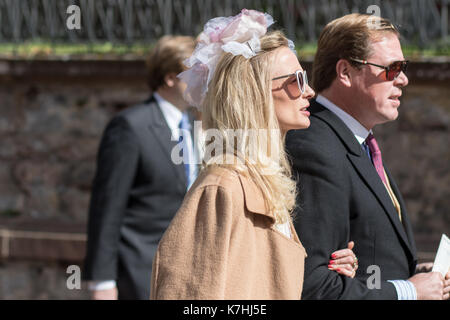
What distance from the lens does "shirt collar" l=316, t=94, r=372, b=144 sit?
10.1 ft

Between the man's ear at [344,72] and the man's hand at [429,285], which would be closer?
the man's hand at [429,285]

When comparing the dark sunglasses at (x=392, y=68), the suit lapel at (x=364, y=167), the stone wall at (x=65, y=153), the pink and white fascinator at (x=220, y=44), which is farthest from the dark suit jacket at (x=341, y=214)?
the stone wall at (x=65, y=153)

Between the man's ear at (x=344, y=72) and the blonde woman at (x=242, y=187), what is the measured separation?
411 millimetres

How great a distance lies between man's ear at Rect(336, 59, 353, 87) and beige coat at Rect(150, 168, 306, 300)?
0.86m

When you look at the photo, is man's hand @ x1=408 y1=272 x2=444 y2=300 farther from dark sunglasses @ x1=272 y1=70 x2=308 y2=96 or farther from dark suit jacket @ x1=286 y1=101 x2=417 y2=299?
dark sunglasses @ x1=272 y1=70 x2=308 y2=96

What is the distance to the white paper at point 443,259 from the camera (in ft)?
9.71

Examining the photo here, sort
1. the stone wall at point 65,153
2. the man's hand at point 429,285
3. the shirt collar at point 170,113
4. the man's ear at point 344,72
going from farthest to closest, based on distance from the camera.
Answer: the stone wall at point 65,153 < the shirt collar at point 170,113 < the man's ear at point 344,72 < the man's hand at point 429,285

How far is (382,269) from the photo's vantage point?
113 inches

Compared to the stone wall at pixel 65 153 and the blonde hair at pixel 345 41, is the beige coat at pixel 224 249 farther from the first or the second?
the stone wall at pixel 65 153

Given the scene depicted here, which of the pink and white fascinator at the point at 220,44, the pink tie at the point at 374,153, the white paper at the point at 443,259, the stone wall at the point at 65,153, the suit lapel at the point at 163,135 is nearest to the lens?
the pink and white fascinator at the point at 220,44

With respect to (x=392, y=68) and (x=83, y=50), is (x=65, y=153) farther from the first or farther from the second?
(x=392, y=68)

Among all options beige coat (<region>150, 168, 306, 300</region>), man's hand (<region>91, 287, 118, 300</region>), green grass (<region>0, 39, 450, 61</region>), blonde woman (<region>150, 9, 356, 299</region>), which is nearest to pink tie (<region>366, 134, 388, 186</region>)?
blonde woman (<region>150, 9, 356, 299</region>)

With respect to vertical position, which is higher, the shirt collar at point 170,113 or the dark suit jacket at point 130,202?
the shirt collar at point 170,113
